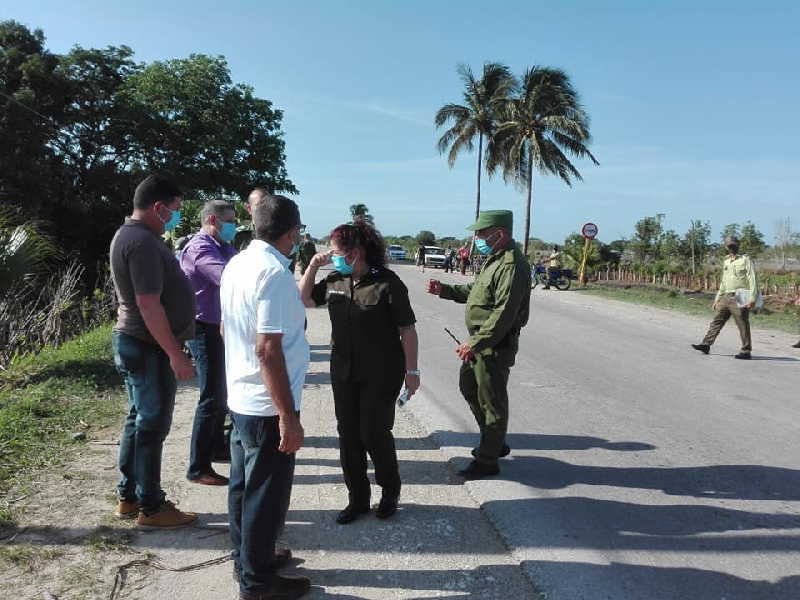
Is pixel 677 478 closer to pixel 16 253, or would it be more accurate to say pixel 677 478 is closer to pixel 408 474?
pixel 408 474

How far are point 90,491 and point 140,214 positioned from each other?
6.25 feet

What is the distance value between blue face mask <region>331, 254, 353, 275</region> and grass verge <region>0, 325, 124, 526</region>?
7.90ft

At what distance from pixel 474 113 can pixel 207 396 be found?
3723cm

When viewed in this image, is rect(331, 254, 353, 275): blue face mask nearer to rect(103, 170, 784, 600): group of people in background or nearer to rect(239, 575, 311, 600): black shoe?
rect(103, 170, 784, 600): group of people in background

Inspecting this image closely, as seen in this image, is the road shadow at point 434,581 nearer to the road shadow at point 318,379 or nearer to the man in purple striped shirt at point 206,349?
the man in purple striped shirt at point 206,349

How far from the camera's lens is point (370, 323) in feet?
11.5

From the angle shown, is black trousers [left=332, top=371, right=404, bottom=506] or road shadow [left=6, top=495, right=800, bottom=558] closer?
road shadow [left=6, top=495, right=800, bottom=558]

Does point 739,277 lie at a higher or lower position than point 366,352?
higher

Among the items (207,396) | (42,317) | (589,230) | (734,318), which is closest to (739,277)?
(734,318)

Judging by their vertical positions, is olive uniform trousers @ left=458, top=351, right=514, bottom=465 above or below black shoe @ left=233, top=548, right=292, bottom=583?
above

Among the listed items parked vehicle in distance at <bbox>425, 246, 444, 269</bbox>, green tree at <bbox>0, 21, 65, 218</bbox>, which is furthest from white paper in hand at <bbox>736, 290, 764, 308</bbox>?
parked vehicle in distance at <bbox>425, 246, 444, 269</bbox>

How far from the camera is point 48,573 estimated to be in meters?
2.98

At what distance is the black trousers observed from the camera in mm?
3557

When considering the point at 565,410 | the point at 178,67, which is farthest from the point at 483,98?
the point at 565,410
